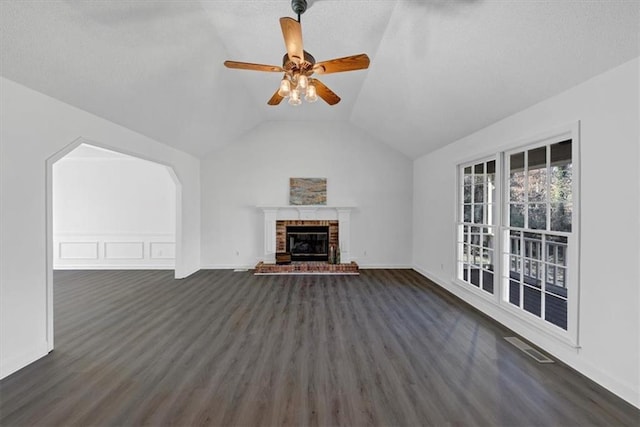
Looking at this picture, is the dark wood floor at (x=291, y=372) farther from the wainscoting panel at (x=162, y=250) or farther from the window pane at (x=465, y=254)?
the wainscoting panel at (x=162, y=250)

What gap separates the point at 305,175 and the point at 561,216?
4781 millimetres

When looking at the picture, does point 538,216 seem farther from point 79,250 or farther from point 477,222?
point 79,250

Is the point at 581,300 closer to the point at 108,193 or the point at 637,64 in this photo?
the point at 637,64

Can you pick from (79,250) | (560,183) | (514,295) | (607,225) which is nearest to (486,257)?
(514,295)

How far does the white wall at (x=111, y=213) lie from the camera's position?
6.30 metres

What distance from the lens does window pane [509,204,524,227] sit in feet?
10.8

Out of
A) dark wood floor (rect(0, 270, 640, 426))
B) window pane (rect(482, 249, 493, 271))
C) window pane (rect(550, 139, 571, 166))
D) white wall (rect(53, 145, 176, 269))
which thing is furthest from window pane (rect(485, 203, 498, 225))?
white wall (rect(53, 145, 176, 269))

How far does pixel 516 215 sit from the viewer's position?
11.1 feet

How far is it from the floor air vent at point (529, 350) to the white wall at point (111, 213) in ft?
21.7

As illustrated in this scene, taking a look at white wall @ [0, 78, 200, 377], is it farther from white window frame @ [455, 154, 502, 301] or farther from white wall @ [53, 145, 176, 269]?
white window frame @ [455, 154, 502, 301]

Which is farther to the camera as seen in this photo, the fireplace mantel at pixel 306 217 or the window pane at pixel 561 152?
the fireplace mantel at pixel 306 217

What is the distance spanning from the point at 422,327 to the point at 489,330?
78 cm

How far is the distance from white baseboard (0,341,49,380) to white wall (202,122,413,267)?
148 inches

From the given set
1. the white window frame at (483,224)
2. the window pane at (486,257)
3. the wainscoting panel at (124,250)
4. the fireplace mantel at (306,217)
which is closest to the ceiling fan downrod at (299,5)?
the white window frame at (483,224)
